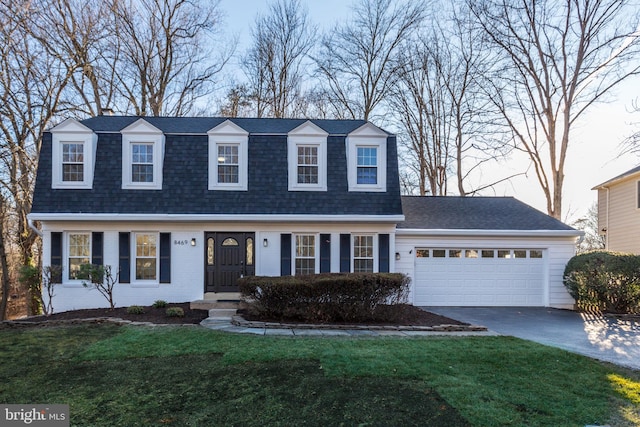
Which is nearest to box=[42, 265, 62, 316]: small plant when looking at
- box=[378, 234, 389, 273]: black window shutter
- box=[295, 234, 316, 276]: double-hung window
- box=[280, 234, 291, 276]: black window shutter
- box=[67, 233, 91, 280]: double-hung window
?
box=[67, 233, 91, 280]: double-hung window

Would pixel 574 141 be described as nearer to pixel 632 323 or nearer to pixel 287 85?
pixel 632 323

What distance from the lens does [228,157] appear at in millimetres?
11609

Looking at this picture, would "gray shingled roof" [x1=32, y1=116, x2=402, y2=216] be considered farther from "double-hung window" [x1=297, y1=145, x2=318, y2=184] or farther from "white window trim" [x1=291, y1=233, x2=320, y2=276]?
"white window trim" [x1=291, y1=233, x2=320, y2=276]

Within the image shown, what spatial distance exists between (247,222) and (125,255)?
3594 mm

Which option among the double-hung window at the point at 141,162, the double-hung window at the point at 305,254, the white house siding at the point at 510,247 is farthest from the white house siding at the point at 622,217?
the double-hung window at the point at 141,162

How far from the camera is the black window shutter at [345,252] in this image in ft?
37.7

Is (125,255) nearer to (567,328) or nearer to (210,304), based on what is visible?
(210,304)

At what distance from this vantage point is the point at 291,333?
7562 millimetres

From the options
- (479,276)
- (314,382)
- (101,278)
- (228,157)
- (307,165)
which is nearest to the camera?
(314,382)

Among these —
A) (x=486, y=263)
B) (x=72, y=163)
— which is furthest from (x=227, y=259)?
(x=486, y=263)

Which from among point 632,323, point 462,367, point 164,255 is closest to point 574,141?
point 632,323

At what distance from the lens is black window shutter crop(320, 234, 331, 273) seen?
37.5ft

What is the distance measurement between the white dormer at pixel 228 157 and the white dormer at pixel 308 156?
4.54ft

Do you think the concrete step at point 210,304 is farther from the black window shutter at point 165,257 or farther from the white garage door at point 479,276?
the white garage door at point 479,276
